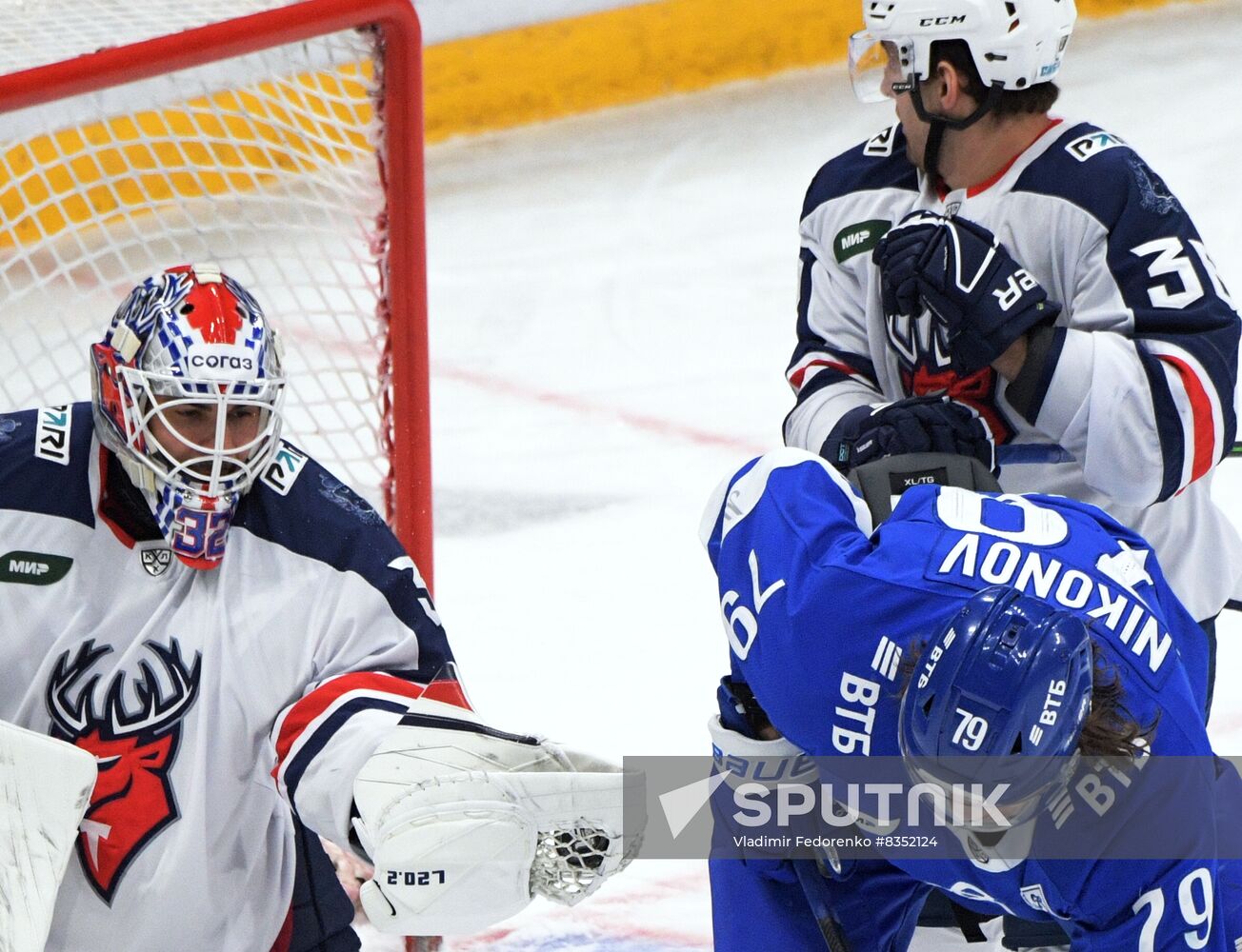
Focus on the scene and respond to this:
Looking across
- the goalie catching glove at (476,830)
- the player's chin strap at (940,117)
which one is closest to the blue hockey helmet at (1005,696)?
the goalie catching glove at (476,830)

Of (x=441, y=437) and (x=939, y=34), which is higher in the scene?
(x=939, y=34)

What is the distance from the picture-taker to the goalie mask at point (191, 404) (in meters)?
1.79

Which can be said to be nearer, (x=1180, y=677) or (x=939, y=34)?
(x=1180, y=677)

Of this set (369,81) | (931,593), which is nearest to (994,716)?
(931,593)

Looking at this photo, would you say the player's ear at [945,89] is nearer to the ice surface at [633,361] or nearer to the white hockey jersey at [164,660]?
the white hockey jersey at [164,660]

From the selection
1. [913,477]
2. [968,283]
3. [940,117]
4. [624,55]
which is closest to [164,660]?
[913,477]

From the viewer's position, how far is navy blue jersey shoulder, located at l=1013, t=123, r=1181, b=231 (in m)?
Answer: 1.96

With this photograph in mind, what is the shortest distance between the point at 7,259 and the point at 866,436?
136cm

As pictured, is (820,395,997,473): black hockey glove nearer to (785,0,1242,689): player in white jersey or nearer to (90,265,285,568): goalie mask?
(785,0,1242,689): player in white jersey

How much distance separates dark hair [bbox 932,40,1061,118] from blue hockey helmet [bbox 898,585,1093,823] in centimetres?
77

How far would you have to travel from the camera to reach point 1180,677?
158cm

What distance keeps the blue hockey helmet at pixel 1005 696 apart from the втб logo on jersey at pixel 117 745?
809mm

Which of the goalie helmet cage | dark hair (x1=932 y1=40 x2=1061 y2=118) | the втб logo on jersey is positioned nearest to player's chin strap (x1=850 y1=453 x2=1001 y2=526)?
dark hair (x1=932 y1=40 x2=1061 y2=118)

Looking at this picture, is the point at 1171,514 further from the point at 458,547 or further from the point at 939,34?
the point at 458,547
